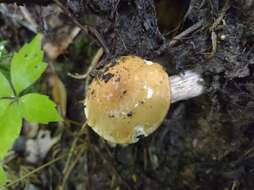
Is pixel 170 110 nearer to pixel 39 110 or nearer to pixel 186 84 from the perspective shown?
pixel 186 84

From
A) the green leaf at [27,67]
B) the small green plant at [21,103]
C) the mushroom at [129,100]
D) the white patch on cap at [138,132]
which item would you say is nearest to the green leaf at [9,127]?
the small green plant at [21,103]

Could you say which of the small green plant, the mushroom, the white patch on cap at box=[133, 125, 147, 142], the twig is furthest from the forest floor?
the white patch on cap at box=[133, 125, 147, 142]

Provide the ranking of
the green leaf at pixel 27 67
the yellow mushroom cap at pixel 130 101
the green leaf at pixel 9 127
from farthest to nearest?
the green leaf at pixel 27 67 → the green leaf at pixel 9 127 → the yellow mushroom cap at pixel 130 101

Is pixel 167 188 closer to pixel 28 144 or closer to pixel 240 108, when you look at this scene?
pixel 240 108

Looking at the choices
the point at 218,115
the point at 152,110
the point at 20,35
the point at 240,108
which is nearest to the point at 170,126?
the point at 218,115

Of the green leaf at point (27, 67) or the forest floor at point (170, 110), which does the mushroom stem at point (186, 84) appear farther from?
the green leaf at point (27, 67)

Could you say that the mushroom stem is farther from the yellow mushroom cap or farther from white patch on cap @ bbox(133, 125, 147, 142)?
white patch on cap @ bbox(133, 125, 147, 142)

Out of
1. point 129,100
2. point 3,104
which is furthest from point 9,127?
point 129,100
